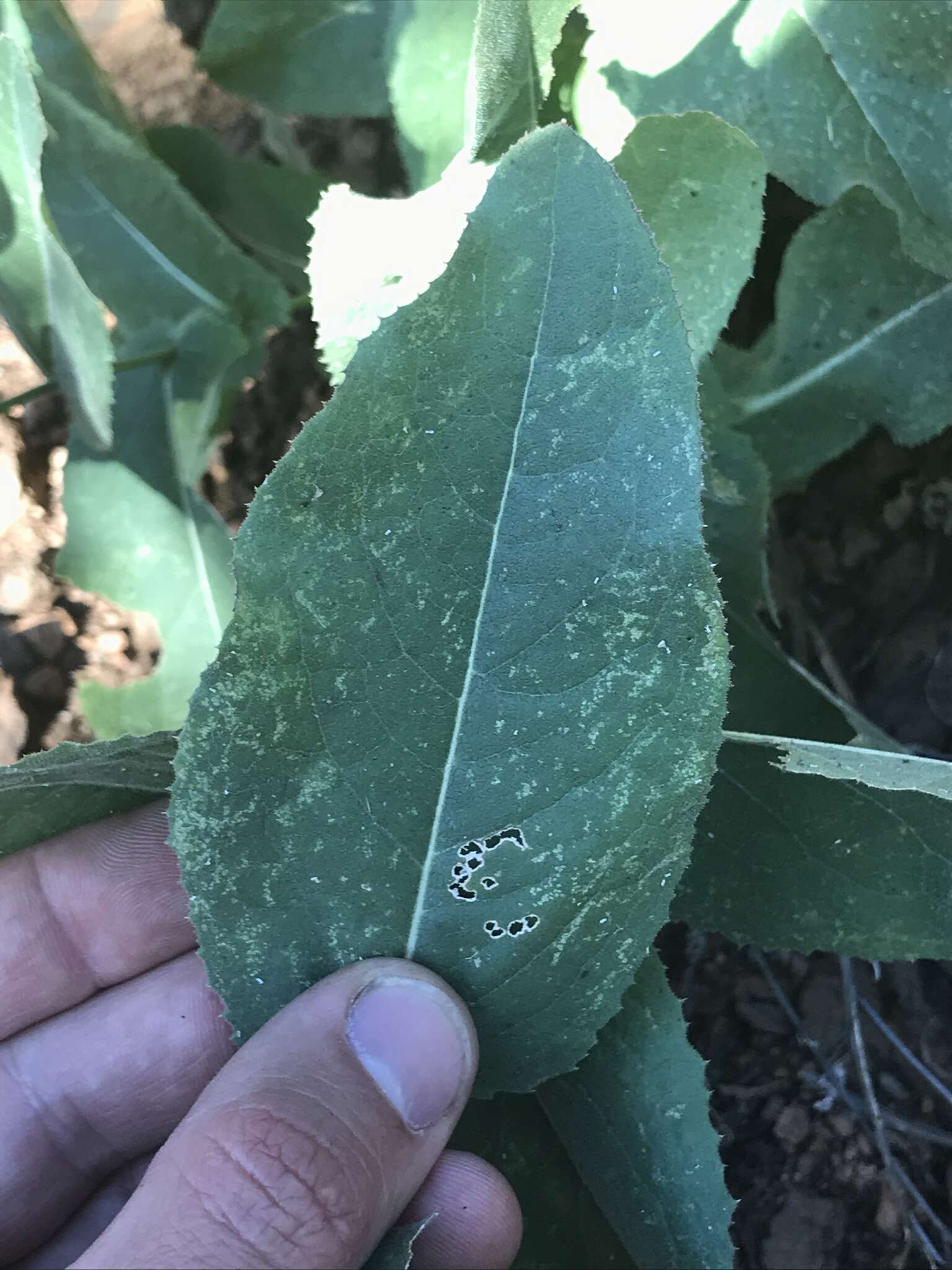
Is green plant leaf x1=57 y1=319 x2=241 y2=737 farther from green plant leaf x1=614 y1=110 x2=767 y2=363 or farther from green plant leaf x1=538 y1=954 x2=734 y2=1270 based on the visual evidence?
green plant leaf x1=538 y1=954 x2=734 y2=1270

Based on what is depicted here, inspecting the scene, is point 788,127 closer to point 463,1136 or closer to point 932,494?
point 932,494

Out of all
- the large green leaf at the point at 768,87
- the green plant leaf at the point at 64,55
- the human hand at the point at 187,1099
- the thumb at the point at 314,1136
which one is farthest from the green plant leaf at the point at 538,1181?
the green plant leaf at the point at 64,55

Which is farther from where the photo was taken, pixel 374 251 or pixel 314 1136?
pixel 374 251

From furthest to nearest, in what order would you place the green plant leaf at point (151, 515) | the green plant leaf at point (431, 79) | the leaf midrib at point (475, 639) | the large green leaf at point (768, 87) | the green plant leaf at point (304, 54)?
1. the green plant leaf at point (151, 515)
2. the green plant leaf at point (304, 54)
3. the green plant leaf at point (431, 79)
4. the large green leaf at point (768, 87)
5. the leaf midrib at point (475, 639)

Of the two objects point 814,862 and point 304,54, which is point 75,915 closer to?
point 814,862

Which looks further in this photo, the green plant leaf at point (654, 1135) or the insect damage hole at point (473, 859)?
the green plant leaf at point (654, 1135)

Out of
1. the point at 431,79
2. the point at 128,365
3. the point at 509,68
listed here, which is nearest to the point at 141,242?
the point at 128,365

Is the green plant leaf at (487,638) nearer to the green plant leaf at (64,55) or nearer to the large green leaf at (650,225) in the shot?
the large green leaf at (650,225)
